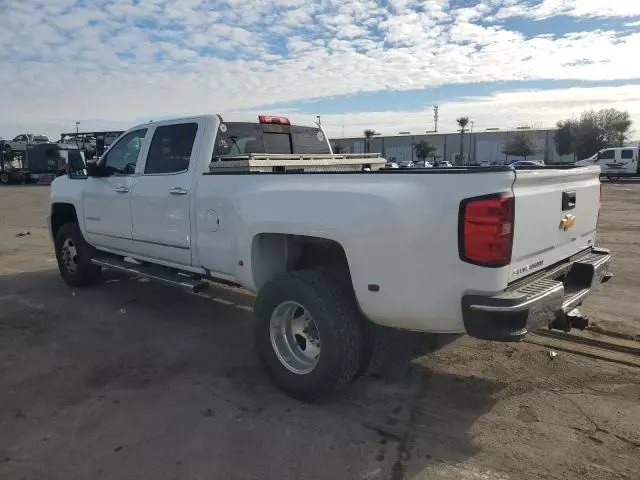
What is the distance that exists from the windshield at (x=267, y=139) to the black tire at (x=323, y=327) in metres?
1.77

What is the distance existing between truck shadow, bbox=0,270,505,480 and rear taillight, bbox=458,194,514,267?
1.19m

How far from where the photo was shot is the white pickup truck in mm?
2980

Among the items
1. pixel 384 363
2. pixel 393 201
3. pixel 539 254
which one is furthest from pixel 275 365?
pixel 539 254

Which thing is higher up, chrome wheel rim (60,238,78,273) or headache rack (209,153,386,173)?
headache rack (209,153,386,173)

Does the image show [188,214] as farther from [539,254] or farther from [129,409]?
[539,254]

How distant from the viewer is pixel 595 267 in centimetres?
387

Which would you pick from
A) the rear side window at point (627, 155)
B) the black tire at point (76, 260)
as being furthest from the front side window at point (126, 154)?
the rear side window at point (627, 155)

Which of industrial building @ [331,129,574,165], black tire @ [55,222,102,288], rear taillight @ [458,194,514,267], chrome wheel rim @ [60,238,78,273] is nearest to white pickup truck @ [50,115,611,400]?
rear taillight @ [458,194,514,267]

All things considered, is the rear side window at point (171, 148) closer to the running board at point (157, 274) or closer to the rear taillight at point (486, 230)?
the running board at point (157, 274)

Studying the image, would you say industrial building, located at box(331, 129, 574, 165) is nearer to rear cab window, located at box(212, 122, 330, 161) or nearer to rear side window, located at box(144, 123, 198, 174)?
rear cab window, located at box(212, 122, 330, 161)

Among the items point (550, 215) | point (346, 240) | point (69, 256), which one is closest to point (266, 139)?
point (346, 240)

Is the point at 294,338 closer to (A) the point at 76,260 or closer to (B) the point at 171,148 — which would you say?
(B) the point at 171,148

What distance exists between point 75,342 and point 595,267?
4.65 metres

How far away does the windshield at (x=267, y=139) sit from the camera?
16.7 ft
